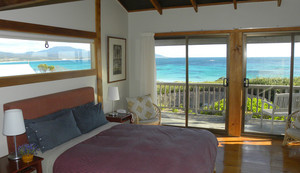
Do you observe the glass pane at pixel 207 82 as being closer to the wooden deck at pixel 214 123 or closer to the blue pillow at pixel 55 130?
the wooden deck at pixel 214 123

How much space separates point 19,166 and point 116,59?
124 inches

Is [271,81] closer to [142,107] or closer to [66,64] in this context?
[142,107]

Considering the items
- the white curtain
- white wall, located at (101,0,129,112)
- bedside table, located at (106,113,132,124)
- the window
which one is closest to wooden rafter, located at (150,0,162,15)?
the white curtain

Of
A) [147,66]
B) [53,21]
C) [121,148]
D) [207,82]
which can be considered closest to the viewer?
[121,148]

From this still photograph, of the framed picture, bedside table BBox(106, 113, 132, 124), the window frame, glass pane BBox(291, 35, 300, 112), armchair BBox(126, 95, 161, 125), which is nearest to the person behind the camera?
the window frame

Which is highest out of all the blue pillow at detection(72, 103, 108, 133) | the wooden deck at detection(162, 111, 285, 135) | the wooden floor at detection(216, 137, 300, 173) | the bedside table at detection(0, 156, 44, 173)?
the blue pillow at detection(72, 103, 108, 133)

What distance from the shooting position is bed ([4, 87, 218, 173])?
264cm

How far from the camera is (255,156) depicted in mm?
4297

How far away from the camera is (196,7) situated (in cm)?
515

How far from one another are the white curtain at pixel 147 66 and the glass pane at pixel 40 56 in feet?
4.99

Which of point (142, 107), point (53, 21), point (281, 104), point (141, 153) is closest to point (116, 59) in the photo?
point (142, 107)

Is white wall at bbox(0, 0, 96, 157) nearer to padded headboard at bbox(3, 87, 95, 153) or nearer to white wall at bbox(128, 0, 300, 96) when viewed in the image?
padded headboard at bbox(3, 87, 95, 153)

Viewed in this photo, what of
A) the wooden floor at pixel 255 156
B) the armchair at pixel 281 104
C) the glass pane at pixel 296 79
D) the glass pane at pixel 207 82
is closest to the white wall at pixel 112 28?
the glass pane at pixel 207 82

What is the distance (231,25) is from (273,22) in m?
0.75
